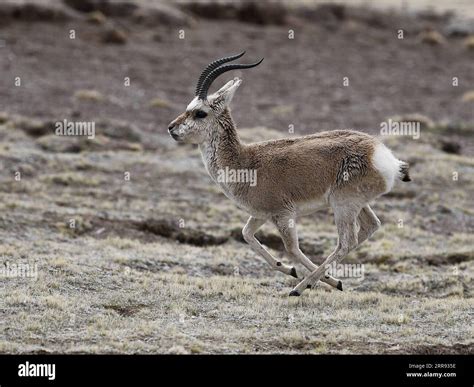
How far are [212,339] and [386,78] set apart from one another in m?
29.0

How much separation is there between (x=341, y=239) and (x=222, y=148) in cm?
220

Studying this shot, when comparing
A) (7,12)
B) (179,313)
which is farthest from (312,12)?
(179,313)

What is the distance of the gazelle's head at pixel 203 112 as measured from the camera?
528 inches

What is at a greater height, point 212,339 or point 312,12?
point 312,12

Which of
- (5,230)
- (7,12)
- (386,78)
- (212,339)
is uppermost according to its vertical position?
(7,12)

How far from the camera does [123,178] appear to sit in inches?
869

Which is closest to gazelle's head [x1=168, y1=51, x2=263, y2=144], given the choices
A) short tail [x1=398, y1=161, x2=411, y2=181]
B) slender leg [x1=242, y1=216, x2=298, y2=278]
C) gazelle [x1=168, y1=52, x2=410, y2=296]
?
gazelle [x1=168, y1=52, x2=410, y2=296]

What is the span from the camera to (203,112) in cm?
1355

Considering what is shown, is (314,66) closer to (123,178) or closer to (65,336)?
(123,178)

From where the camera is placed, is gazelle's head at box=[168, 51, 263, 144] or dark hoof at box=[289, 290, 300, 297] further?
gazelle's head at box=[168, 51, 263, 144]

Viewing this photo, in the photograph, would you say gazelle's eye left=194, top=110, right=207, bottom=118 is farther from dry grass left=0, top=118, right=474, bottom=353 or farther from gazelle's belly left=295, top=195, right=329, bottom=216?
dry grass left=0, top=118, right=474, bottom=353

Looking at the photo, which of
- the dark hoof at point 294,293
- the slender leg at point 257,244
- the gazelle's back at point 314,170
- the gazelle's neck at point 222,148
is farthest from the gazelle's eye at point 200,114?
the dark hoof at point 294,293

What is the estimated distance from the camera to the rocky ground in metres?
11.7

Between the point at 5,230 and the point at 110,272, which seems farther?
the point at 5,230
